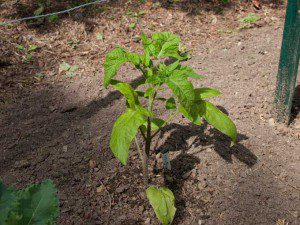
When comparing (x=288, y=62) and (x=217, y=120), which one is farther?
(x=288, y=62)

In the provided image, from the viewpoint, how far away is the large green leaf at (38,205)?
103cm

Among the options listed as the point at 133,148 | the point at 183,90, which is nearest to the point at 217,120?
the point at 183,90

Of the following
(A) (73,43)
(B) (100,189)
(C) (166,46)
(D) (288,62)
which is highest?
(C) (166,46)

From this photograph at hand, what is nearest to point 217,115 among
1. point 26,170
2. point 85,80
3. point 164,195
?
point 164,195

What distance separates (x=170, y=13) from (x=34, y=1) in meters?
1.78

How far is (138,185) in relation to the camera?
232cm

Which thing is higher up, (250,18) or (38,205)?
(38,205)

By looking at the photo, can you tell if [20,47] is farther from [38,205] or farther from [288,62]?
[38,205]

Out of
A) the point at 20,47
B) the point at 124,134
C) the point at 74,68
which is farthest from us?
the point at 20,47

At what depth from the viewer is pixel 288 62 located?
249 centimetres

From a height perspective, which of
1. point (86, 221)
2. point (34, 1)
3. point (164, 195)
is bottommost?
point (86, 221)

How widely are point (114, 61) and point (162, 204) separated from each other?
764 mm

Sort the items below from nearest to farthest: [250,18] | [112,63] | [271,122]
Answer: [112,63]
[271,122]
[250,18]

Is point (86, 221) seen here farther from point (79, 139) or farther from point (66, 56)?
point (66, 56)
